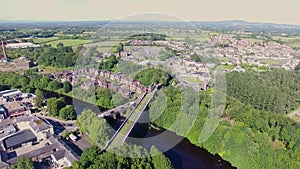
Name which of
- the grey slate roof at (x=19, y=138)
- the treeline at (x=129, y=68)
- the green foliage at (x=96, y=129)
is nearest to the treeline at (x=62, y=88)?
the green foliage at (x=96, y=129)

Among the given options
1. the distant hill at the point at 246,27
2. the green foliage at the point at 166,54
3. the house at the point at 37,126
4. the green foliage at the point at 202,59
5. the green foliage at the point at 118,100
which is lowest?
the house at the point at 37,126

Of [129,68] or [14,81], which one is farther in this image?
[129,68]

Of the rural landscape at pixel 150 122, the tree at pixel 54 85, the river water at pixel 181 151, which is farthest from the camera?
the tree at pixel 54 85

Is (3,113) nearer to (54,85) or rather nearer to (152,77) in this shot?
(54,85)

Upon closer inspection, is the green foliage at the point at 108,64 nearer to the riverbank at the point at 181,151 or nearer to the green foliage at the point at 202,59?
the green foliage at the point at 202,59

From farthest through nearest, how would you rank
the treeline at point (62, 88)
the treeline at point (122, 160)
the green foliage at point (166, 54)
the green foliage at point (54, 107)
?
the green foliage at point (166, 54)
the treeline at point (62, 88)
the green foliage at point (54, 107)
the treeline at point (122, 160)

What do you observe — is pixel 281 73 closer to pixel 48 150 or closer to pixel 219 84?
pixel 219 84

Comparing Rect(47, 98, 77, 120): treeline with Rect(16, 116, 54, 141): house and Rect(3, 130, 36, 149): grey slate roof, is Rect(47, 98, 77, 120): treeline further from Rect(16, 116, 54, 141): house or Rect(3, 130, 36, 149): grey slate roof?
Rect(3, 130, 36, 149): grey slate roof

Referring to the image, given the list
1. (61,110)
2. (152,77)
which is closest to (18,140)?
(61,110)
